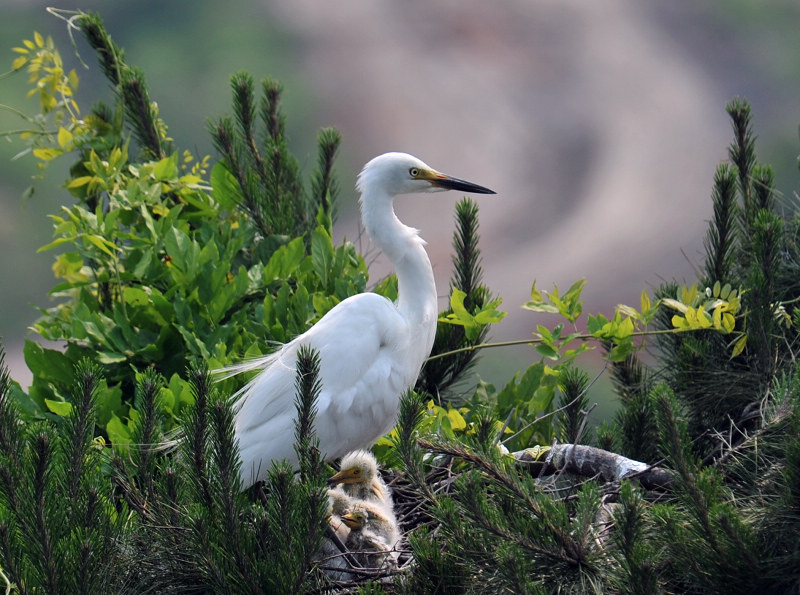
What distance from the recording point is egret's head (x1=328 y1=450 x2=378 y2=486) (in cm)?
229

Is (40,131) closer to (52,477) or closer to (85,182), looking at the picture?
(85,182)

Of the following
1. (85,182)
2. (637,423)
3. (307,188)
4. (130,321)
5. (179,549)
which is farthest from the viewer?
(307,188)

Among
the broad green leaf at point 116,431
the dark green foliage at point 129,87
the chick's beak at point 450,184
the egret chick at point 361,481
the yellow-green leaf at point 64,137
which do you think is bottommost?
the egret chick at point 361,481

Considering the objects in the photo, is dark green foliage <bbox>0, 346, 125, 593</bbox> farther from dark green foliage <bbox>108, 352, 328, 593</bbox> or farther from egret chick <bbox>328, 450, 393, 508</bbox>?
egret chick <bbox>328, 450, 393, 508</bbox>

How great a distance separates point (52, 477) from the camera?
1414 millimetres

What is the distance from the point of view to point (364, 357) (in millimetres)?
2424

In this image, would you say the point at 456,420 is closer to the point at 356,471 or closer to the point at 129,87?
the point at 356,471

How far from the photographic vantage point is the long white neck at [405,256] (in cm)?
255

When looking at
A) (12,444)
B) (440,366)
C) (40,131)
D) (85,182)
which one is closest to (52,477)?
(12,444)

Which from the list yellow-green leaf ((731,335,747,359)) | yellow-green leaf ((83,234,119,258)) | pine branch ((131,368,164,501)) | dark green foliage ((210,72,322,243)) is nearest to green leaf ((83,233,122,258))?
yellow-green leaf ((83,234,119,258))

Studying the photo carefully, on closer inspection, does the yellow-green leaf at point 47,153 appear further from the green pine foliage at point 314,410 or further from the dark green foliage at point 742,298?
the dark green foliage at point 742,298

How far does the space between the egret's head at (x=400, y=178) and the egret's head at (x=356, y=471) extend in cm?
67

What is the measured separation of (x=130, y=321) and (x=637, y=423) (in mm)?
1282

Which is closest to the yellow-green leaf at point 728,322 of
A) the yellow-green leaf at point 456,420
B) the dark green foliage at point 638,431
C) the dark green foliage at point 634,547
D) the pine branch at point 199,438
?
the dark green foliage at point 638,431
